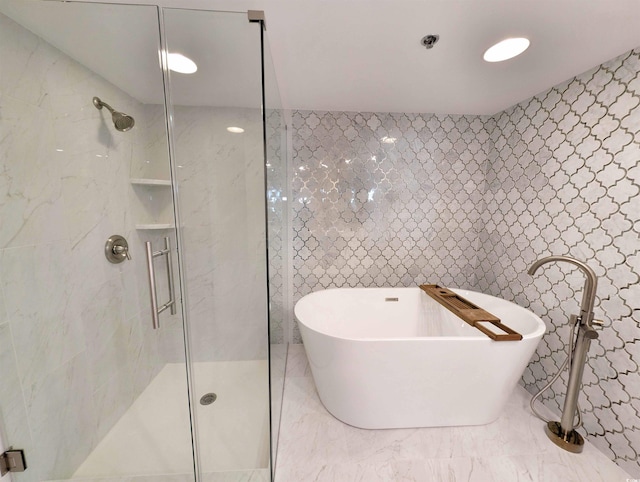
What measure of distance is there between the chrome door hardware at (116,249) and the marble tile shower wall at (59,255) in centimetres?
3

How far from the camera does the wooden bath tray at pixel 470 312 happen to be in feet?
4.39

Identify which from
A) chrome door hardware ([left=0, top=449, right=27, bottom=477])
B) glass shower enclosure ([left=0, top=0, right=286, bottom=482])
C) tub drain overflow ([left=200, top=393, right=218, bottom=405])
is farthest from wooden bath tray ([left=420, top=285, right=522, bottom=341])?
chrome door hardware ([left=0, top=449, right=27, bottom=477])

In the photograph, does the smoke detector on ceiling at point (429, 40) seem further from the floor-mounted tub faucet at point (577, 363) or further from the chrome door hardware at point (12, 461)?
the chrome door hardware at point (12, 461)

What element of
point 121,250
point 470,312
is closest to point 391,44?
point 470,312

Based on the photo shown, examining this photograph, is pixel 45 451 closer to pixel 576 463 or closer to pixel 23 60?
pixel 23 60

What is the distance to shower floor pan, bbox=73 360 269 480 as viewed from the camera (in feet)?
4.25

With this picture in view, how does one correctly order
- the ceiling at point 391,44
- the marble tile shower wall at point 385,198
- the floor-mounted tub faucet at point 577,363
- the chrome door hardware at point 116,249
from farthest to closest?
1. the marble tile shower wall at point 385,198
2. the chrome door hardware at point 116,249
3. the floor-mounted tub faucet at point 577,363
4. the ceiling at point 391,44

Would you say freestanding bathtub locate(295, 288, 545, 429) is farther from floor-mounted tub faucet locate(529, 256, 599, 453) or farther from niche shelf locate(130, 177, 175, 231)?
niche shelf locate(130, 177, 175, 231)

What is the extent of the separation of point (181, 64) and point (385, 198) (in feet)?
5.58

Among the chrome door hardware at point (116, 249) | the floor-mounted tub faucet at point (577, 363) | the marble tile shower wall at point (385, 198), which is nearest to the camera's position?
the floor-mounted tub faucet at point (577, 363)

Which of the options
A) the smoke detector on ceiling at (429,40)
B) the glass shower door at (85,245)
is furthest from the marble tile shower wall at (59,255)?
the smoke detector on ceiling at (429,40)

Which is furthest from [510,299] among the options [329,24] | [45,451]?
[45,451]

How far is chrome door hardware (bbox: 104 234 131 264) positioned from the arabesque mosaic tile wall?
1.21 m

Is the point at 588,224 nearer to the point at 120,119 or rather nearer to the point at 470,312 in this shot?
the point at 470,312
